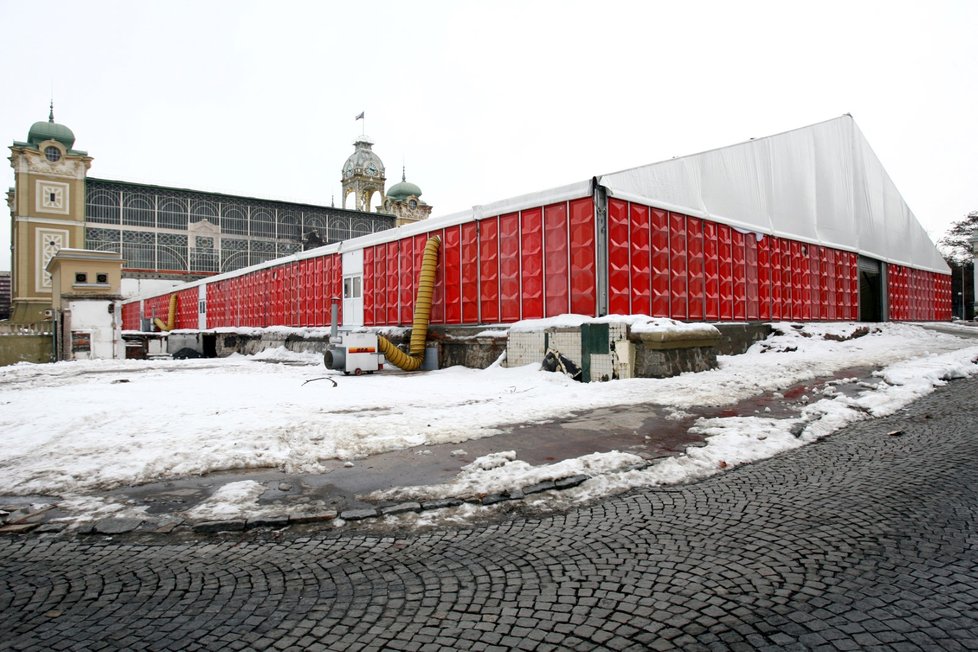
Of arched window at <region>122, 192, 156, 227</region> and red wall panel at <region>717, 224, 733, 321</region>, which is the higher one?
arched window at <region>122, 192, 156, 227</region>

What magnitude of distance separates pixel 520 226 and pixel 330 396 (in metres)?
7.75

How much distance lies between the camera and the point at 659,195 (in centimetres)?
1556

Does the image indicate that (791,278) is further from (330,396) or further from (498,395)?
(330,396)

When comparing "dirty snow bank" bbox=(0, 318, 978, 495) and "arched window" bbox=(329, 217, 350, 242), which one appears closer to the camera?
"dirty snow bank" bbox=(0, 318, 978, 495)

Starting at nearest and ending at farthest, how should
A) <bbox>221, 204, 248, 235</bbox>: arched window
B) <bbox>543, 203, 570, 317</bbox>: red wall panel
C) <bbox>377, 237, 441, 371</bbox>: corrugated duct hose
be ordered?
<bbox>543, 203, 570, 317</bbox>: red wall panel, <bbox>377, 237, 441, 371</bbox>: corrugated duct hose, <bbox>221, 204, 248, 235</bbox>: arched window

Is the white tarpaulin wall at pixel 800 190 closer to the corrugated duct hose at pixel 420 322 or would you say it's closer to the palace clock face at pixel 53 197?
the corrugated duct hose at pixel 420 322

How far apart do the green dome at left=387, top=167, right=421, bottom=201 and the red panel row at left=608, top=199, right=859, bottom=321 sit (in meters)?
74.0

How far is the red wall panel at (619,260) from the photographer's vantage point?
14.0m

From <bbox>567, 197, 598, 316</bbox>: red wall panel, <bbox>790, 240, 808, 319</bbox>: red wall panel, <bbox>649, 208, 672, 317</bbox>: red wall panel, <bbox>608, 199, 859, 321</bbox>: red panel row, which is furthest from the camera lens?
<bbox>790, 240, 808, 319</bbox>: red wall panel

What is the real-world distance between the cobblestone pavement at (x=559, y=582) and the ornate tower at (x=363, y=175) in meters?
90.0

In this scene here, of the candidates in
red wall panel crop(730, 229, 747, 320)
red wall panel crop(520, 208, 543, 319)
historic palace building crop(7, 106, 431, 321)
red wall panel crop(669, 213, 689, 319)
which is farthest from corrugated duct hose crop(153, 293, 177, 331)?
red wall panel crop(730, 229, 747, 320)

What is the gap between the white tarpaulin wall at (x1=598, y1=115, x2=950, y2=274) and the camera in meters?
16.3

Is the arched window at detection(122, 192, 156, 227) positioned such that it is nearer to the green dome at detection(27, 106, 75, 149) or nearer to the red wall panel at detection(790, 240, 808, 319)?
the green dome at detection(27, 106, 75, 149)

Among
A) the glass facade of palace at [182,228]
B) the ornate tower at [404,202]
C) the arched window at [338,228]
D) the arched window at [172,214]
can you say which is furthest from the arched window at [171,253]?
the ornate tower at [404,202]
